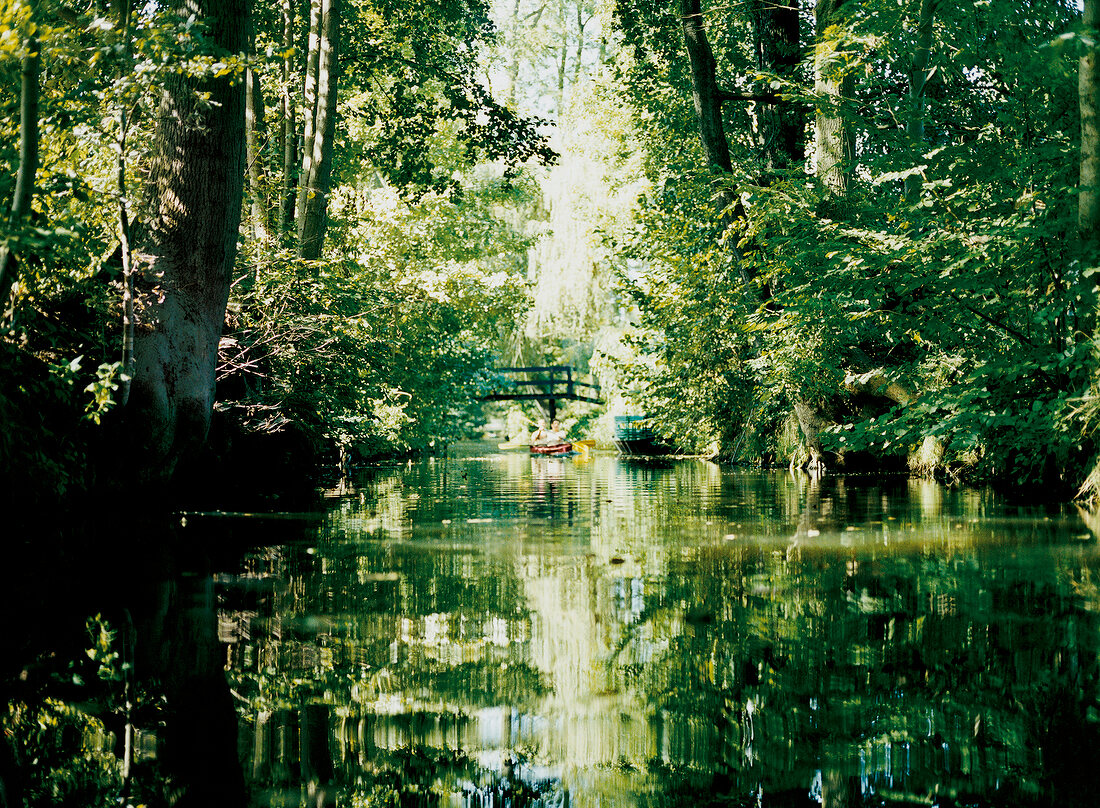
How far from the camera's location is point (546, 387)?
120ft

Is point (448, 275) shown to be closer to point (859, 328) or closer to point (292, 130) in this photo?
point (292, 130)

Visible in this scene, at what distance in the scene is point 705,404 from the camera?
19500mm

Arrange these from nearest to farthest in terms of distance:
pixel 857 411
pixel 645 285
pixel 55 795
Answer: pixel 55 795 → pixel 857 411 → pixel 645 285

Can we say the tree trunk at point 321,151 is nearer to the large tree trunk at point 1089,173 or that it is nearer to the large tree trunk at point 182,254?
the large tree trunk at point 182,254

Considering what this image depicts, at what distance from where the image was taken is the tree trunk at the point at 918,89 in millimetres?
10234

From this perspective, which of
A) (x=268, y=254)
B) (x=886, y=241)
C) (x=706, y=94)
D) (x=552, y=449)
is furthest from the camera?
(x=552, y=449)

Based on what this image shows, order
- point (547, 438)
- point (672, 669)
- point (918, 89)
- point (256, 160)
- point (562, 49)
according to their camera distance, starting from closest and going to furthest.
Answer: point (672, 669) < point (918, 89) < point (256, 160) < point (547, 438) < point (562, 49)

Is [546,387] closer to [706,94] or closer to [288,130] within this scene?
[288,130]

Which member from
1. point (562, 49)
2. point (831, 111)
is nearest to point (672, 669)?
point (831, 111)

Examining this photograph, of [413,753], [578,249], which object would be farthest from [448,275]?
[413,753]

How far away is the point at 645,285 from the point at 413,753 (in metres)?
15.9

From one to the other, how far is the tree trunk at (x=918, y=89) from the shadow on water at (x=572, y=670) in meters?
4.46

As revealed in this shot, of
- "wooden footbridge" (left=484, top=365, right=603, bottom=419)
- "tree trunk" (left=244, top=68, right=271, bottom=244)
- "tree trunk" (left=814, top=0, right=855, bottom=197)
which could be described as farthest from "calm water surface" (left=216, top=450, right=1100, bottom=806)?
"wooden footbridge" (left=484, top=365, right=603, bottom=419)

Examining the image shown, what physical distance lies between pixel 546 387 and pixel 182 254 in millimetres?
27645
